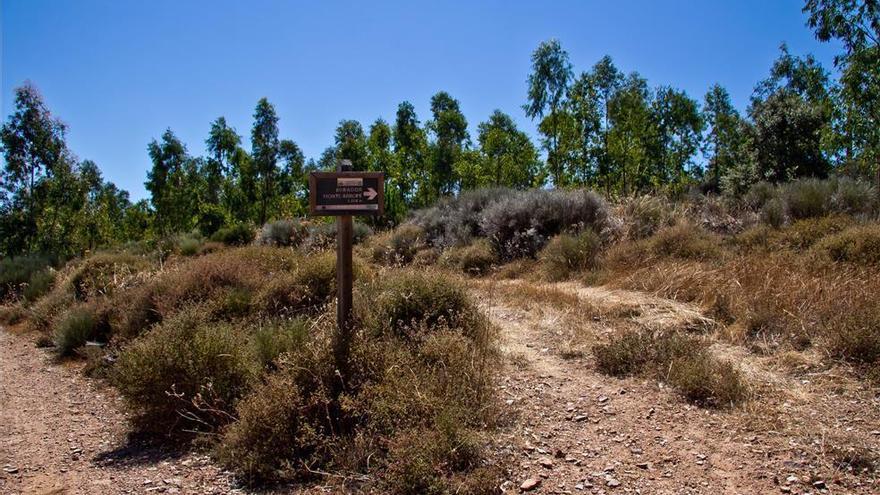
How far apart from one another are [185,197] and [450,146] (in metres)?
14.7

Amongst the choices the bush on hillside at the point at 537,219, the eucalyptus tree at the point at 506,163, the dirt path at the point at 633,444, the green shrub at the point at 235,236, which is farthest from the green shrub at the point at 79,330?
the eucalyptus tree at the point at 506,163

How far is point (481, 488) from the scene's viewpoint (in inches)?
134

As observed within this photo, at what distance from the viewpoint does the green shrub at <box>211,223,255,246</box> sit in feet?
64.9

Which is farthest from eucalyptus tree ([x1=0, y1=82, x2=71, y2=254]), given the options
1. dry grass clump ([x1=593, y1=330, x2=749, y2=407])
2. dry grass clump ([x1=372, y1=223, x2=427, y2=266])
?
dry grass clump ([x1=593, y1=330, x2=749, y2=407])

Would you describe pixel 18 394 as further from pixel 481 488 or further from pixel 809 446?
pixel 809 446

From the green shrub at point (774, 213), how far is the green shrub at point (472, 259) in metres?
5.13

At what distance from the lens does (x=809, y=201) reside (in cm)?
1015

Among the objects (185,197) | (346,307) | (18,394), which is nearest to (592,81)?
(346,307)

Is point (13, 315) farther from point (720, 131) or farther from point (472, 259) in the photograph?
point (720, 131)

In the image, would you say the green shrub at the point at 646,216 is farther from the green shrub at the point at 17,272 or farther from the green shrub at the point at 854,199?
→ the green shrub at the point at 17,272

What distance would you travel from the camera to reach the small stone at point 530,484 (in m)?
3.51

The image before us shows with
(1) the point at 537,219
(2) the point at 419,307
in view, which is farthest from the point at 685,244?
(2) the point at 419,307

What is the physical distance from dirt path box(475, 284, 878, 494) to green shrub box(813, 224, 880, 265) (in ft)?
14.6

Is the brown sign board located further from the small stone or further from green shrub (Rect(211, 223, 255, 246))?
green shrub (Rect(211, 223, 255, 246))
